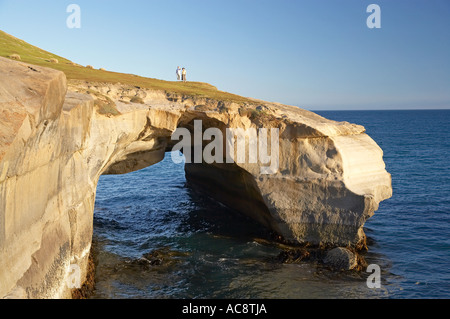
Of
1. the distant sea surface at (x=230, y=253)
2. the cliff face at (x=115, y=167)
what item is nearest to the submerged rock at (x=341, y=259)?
the distant sea surface at (x=230, y=253)

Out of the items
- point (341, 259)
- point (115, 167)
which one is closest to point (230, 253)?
point (341, 259)

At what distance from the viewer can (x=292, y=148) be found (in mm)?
19766

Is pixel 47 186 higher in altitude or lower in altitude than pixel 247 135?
lower

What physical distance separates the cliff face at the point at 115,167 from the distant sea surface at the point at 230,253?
Answer: 5.73 ft

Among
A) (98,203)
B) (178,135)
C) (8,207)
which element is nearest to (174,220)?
(178,135)

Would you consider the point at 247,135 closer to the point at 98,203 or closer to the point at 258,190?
the point at 258,190

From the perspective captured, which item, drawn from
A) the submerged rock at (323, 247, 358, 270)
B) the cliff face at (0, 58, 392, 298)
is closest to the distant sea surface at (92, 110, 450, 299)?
the submerged rock at (323, 247, 358, 270)

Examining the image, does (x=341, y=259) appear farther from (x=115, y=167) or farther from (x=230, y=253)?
(x=115, y=167)

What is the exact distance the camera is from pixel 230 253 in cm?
1878

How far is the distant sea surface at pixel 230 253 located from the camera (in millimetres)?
15492

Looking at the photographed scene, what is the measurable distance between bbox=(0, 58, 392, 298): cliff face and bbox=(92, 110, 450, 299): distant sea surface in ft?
5.73

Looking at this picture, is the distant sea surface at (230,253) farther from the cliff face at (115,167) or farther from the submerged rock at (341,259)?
the cliff face at (115,167)

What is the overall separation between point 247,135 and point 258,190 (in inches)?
104

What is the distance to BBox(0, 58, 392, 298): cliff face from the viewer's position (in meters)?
8.96
